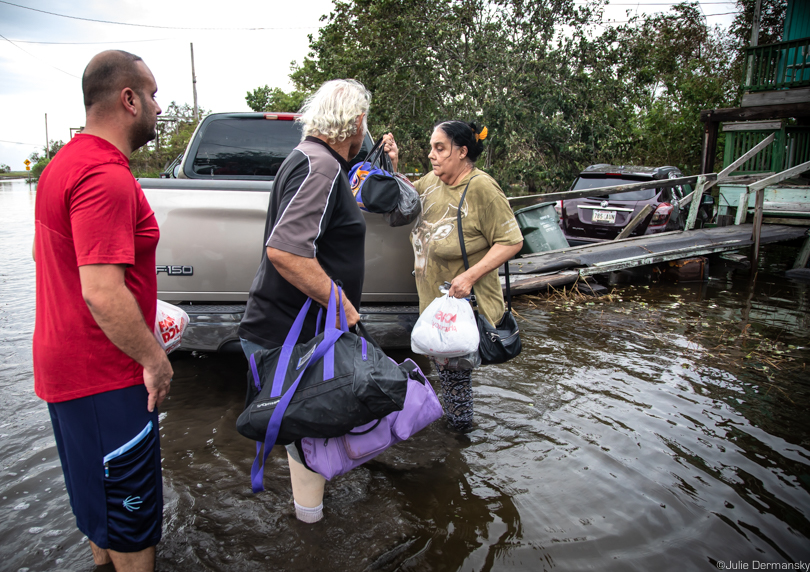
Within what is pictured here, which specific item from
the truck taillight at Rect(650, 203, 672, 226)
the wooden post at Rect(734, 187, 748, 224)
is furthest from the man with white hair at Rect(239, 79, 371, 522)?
Result: the wooden post at Rect(734, 187, 748, 224)

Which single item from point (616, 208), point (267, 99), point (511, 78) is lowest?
point (616, 208)

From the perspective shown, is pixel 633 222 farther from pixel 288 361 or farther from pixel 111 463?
pixel 111 463

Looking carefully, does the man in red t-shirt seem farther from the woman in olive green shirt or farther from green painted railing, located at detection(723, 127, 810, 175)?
green painted railing, located at detection(723, 127, 810, 175)

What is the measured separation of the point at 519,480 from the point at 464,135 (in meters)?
1.99

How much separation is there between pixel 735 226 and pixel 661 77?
16.5 metres

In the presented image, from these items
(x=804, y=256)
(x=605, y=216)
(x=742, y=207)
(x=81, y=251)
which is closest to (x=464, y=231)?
(x=81, y=251)

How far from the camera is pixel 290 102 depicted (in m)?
31.4

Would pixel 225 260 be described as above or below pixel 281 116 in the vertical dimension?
below

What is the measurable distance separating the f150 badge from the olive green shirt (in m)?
1.41

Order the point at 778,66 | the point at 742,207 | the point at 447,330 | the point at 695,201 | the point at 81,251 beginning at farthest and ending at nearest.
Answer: the point at 778,66 < the point at 742,207 < the point at 695,201 < the point at 447,330 < the point at 81,251

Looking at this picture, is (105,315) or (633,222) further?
(633,222)

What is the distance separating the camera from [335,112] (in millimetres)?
2045

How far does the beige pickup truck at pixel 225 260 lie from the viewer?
10.3ft

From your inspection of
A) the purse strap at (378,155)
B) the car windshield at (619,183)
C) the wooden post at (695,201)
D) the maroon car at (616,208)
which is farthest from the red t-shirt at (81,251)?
the wooden post at (695,201)
